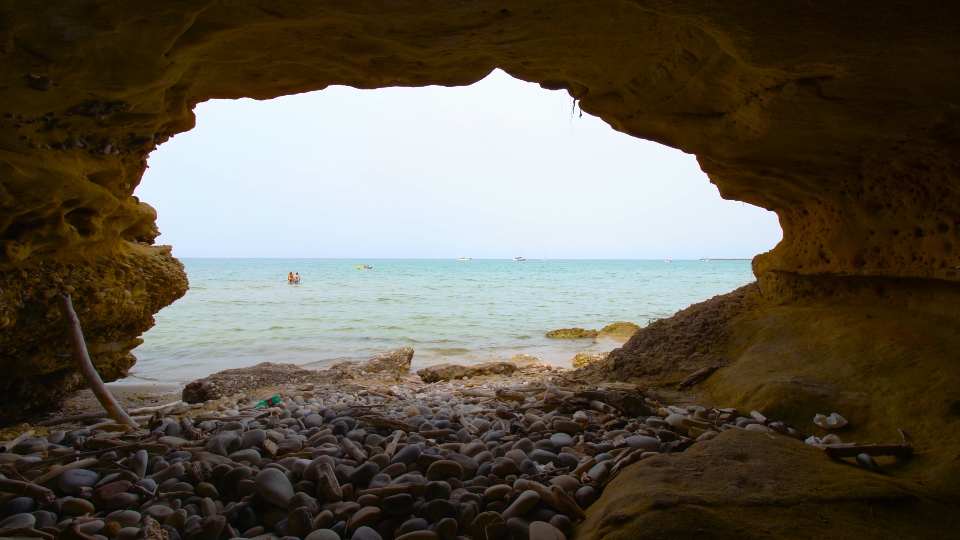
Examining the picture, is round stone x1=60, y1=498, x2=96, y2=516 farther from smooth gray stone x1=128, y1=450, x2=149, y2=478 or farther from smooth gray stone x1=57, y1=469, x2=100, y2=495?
smooth gray stone x1=128, y1=450, x2=149, y2=478

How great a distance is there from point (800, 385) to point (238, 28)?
Answer: 13.1 feet

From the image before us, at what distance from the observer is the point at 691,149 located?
4.01 metres

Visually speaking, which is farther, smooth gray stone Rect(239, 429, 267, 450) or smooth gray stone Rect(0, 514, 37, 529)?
smooth gray stone Rect(239, 429, 267, 450)

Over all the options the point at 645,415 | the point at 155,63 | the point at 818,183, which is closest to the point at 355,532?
the point at 645,415

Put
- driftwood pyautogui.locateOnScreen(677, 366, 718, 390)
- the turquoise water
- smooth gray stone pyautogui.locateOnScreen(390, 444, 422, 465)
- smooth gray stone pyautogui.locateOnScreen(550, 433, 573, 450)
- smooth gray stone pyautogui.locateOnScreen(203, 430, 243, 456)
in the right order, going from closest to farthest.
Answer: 1. smooth gray stone pyautogui.locateOnScreen(390, 444, 422, 465)
2. smooth gray stone pyautogui.locateOnScreen(203, 430, 243, 456)
3. smooth gray stone pyautogui.locateOnScreen(550, 433, 573, 450)
4. driftwood pyautogui.locateOnScreen(677, 366, 718, 390)
5. the turquoise water

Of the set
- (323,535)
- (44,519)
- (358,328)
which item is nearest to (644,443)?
(323,535)

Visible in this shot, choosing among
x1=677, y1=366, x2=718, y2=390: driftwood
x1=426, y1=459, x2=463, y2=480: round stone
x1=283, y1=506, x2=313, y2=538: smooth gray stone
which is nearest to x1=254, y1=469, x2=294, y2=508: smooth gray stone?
x1=283, y1=506, x2=313, y2=538: smooth gray stone

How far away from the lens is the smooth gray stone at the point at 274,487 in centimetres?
206

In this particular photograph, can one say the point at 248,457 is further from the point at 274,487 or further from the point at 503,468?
the point at 503,468

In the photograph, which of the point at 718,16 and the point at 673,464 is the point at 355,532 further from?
the point at 718,16

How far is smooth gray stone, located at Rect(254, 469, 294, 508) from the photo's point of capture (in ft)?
6.75

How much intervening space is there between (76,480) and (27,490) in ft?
0.55

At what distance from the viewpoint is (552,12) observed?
2.43 metres

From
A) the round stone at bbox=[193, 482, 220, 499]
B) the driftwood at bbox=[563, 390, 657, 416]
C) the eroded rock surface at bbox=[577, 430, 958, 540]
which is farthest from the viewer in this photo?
the driftwood at bbox=[563, 390, 657, 416]
